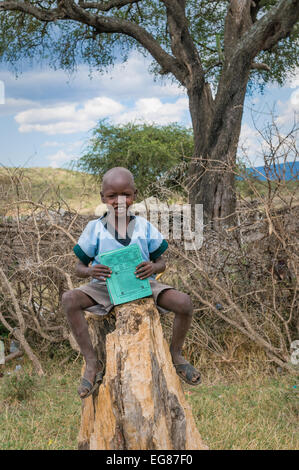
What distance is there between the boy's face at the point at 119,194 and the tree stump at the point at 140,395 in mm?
553

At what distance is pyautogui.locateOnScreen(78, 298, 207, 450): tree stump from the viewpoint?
2.30m

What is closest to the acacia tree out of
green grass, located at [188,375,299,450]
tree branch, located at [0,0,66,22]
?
tree branch, located at [0,0,66,22]

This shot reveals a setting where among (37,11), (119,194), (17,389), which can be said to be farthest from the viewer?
(37,11)

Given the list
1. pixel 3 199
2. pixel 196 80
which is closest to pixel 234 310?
pixel 3 199

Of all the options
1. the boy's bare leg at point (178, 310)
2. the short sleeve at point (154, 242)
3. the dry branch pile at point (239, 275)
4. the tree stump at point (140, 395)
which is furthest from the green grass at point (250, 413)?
the short sleeve at point (154, 242)

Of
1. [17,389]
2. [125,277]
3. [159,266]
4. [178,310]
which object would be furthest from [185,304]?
[17,389]

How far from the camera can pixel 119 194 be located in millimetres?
2691

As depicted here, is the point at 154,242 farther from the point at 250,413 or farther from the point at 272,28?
the point at 272,28

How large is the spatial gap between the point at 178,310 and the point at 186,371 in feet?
1.24

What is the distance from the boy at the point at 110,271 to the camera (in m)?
2.66

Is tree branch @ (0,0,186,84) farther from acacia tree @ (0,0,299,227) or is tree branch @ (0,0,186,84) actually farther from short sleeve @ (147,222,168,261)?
short sleeve @ (147,222,168,261)

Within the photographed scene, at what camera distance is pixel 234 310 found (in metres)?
4.66
